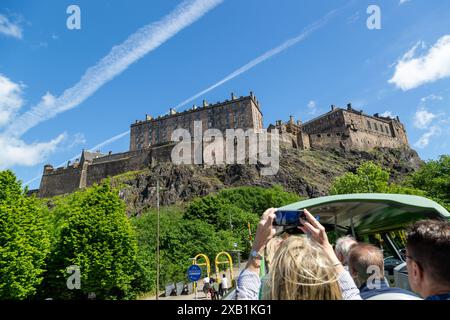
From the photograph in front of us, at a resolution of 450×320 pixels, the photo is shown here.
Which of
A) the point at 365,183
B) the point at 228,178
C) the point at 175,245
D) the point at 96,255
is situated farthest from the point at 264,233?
the point at 228,178

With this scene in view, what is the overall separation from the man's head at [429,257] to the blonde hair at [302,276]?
705 mm

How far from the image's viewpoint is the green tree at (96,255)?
23906 millimetres

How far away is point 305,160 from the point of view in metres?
74.9

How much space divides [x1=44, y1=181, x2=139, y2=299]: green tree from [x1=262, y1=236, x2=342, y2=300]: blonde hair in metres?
24.6

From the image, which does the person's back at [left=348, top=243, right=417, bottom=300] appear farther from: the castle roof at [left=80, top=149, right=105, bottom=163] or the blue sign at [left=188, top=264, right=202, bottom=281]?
the castle roof at [left=80, top=149, right=105, bottom=163]

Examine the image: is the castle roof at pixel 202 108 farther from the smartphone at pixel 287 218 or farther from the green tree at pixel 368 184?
the smartphone at pixel 287 218

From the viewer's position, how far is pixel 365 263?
300 centimetres

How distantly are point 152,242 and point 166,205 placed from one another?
23.3m

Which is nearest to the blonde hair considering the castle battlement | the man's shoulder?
the man's shoulder

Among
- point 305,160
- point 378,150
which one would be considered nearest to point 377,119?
point 378,150

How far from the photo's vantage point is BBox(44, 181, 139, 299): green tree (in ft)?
78.4

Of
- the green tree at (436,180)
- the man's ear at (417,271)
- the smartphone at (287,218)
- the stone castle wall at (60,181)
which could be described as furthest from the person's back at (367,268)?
the stone castle wall at (60,181)

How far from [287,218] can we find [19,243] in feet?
81.3
